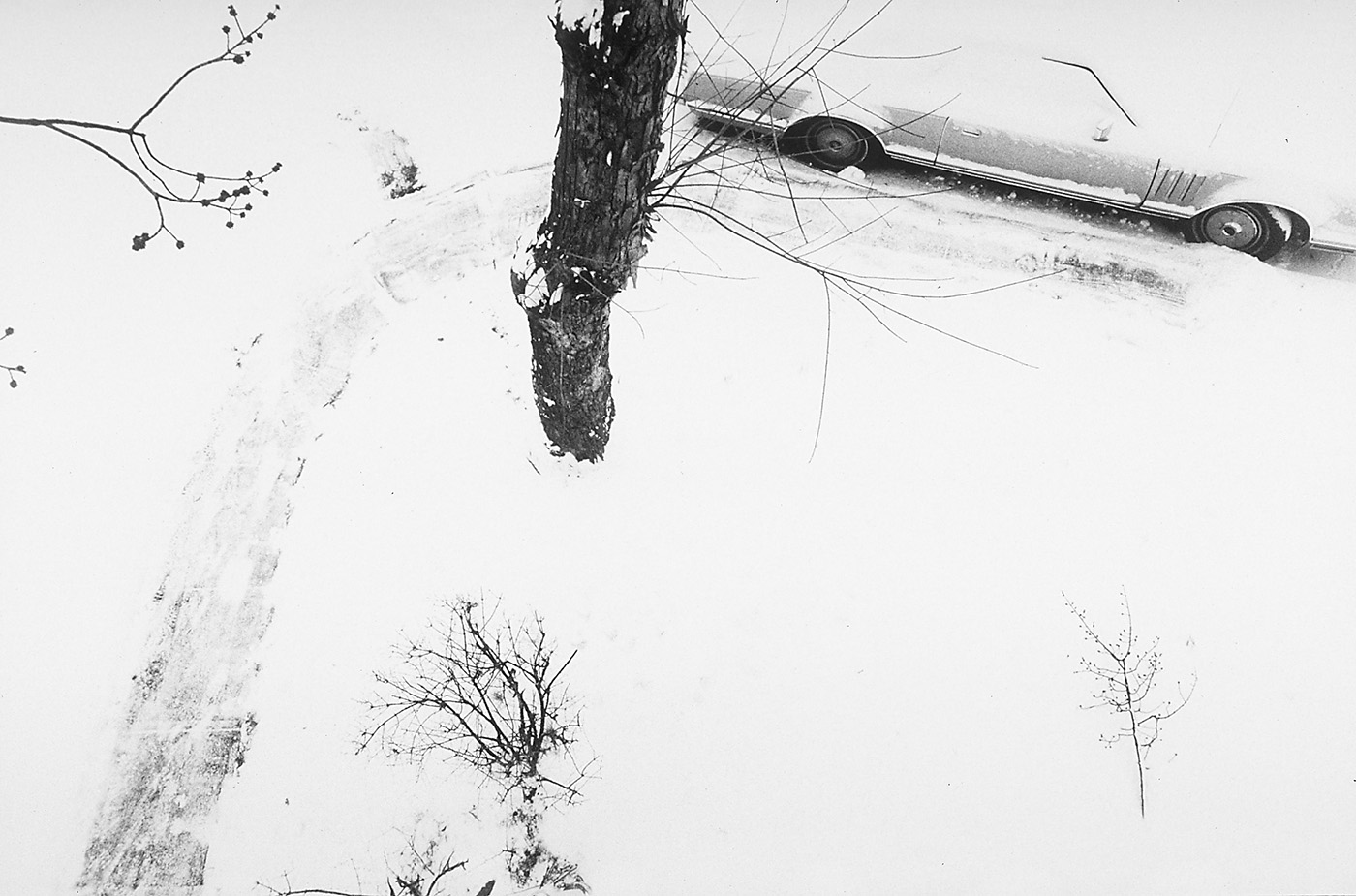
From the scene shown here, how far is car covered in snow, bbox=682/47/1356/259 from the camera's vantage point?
4699 mm

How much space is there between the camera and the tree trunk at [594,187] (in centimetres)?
244

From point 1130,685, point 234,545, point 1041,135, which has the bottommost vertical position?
point 1130,685

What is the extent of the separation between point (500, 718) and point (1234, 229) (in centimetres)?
544

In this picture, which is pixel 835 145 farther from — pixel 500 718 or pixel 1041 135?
pixel 500 718

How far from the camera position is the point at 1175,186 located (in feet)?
15.7

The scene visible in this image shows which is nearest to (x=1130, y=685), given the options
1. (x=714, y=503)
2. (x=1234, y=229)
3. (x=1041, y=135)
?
(x=714, y=503)

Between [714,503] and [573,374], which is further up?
[573,374]

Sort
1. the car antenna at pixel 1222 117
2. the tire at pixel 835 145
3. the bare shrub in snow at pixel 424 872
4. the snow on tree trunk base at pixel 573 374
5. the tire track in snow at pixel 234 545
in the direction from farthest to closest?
the tire at pixel 835 145 < the car antenna at pixel 1222 117 < the tire track in snow at pixel 234 545 < the bare shrub in snow at pixel 424 872 < the snow on tree trunk base at pixel 573 374

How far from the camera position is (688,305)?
16.1ft

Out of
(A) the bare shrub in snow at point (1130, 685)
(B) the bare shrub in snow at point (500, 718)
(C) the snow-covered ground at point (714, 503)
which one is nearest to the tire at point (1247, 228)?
(C) the snow-covered ground at point (714, 503)

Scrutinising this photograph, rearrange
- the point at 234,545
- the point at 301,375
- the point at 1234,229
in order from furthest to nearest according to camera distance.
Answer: the point at 1234,229 → the point at 301,375 → the point at 234,545

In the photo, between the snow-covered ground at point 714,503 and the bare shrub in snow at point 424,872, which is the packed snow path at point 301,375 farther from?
the bare shrub in snow at point 424,872

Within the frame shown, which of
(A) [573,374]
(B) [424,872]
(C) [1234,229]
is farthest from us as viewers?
(C) [1234,229]

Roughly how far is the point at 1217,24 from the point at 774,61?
9.12ft
